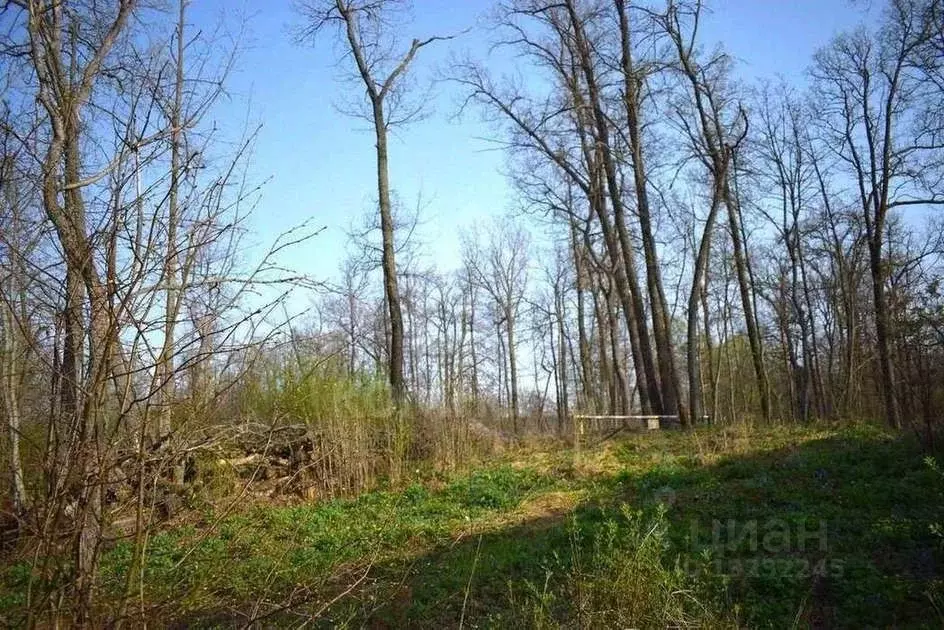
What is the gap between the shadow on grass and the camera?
416 centimetres

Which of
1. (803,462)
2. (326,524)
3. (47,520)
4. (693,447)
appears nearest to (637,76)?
(693,447)

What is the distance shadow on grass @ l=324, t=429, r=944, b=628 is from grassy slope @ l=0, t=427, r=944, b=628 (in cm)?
2

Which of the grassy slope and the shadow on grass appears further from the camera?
the shadow on grass

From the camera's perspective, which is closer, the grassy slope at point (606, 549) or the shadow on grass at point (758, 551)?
the grassy slope at point (606, 549)

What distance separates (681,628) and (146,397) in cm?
271

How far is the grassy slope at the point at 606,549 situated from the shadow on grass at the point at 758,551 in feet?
0.06

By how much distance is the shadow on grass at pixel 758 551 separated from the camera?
4.16 meters

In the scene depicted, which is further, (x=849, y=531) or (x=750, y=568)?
(x=849, y=531)

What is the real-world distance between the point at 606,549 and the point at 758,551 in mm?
1138

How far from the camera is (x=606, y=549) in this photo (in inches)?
207

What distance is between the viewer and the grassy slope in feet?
12.0

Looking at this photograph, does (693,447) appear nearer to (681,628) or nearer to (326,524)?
(326,524)

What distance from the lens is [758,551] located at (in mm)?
5152

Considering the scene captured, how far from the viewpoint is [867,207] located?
19.0 meters
